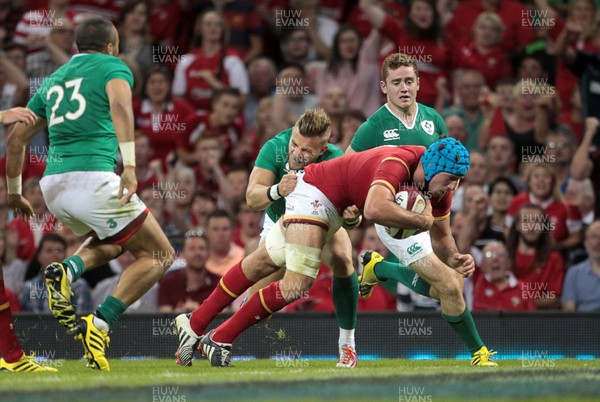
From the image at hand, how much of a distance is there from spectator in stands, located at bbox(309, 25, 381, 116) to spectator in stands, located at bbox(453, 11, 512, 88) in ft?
3.49

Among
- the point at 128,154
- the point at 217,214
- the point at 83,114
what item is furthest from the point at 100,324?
the point at 217,214

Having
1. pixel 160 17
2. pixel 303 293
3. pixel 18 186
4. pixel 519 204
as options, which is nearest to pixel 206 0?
pixel 160 17

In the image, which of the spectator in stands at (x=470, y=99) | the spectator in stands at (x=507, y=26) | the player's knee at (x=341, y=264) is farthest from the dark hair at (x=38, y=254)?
the spectator in stands at (x=507, y=26)

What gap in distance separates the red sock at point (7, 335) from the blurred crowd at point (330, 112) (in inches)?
134

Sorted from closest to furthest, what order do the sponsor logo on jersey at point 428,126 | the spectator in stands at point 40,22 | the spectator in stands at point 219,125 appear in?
1. the sponsor logo on jersey at point 428,126
2. the spectator in stands at point 219,125
3. the spectator in stands at point 40,22

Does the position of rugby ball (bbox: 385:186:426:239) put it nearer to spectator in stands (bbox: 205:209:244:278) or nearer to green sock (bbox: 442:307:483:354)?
green sock (bbox: 442:307:483:354)

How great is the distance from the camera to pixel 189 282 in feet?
38.3

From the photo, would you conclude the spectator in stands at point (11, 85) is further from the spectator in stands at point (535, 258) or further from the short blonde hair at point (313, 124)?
the short blonde hair at point (313, 124)

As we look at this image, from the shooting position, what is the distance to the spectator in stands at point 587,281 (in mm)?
11477

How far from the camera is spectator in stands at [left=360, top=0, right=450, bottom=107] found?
14.4 m

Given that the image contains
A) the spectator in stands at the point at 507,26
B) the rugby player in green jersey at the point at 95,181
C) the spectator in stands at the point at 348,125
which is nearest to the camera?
the rugby player in green jersey at the point at 95,181

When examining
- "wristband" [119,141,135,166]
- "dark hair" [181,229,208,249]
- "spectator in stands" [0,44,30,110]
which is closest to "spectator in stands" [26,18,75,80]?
"spectator in stands" [0,44,30,110]

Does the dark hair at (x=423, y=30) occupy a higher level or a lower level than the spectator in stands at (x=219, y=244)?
higher

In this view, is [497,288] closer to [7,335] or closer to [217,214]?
[217,214]
